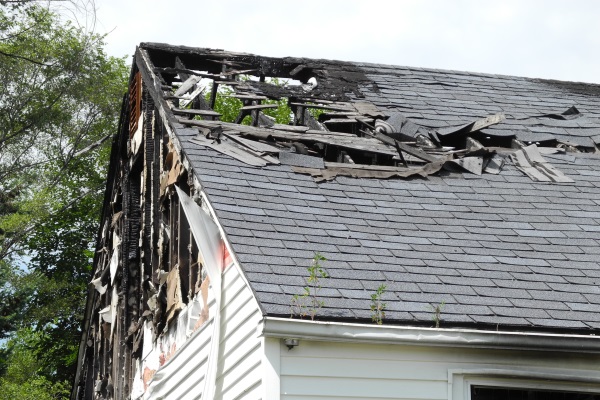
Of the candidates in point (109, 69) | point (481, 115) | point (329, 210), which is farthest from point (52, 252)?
point (329, 210)

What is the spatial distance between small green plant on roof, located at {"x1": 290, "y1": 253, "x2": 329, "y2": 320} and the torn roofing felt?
0.05 m

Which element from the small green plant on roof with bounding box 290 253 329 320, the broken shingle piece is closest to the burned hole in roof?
the broken shingle piece

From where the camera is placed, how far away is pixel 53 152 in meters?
33.4

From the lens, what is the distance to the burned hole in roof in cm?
966

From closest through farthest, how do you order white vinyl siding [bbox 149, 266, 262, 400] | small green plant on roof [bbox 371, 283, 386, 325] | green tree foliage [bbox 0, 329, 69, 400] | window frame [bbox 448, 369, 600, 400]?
small green plant on roof [bbox 371, 283, 386, 325] < window frame [bbox 448, 369, 600, 400] < white vinyl siding [bbox 149, 266, 262, 400] < green tree foliage [bbox 0, 329, 69, 400]

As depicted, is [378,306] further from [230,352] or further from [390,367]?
[230,352]

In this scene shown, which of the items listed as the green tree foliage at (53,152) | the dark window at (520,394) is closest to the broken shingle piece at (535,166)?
the dark window at (520,394)

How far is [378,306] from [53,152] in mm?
28059

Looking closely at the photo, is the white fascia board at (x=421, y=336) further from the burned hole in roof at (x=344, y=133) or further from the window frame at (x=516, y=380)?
the burned hole in roof at (x=344, y=133)

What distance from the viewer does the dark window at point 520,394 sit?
731 centimetres

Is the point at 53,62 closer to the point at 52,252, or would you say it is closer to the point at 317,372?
the point at 52,252

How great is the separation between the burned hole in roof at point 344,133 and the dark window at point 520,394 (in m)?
2.73

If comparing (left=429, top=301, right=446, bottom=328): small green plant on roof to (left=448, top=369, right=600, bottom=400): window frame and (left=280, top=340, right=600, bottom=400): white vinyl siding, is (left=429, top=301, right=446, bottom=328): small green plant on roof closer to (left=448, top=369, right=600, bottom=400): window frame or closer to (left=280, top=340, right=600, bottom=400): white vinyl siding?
(left=280, top=340, right=600, bottom=400): white vinyl siding

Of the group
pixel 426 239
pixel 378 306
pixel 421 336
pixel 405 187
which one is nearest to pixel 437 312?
pixel 421 336
